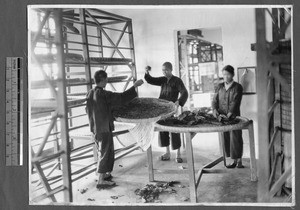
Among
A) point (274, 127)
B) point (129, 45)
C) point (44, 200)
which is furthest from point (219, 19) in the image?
point (44, 200)

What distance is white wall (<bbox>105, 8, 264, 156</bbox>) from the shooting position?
79.7 inches

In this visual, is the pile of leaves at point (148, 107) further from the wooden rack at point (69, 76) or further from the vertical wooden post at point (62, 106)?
the vertical wooden post at point (62, 106)

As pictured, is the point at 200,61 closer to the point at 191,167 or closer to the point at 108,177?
the point at 191,167

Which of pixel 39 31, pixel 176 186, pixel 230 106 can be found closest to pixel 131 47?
pixel 39 31

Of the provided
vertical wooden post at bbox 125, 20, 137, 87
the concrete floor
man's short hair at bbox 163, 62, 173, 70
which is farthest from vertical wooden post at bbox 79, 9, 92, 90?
the concrete floor

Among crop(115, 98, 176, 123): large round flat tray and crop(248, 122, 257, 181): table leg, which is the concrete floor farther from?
crop(115, 98, 176, 123): large round flat tray

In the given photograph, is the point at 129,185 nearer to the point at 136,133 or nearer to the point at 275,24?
the point at 136,133

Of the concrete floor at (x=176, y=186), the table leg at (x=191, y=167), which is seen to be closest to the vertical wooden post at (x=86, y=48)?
the concrete floor at (x=176, y=186)

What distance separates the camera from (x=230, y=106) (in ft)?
7.58

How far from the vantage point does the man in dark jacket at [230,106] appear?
2.18 m

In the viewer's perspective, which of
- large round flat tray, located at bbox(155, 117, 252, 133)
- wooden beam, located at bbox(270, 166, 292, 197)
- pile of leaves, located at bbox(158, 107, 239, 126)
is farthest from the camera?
pile of leaves, located at bbox(158, 107, 239, 126)

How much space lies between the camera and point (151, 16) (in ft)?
6.73

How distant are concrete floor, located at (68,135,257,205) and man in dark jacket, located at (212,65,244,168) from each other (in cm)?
10

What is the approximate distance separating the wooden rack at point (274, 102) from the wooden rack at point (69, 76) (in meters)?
0.91
